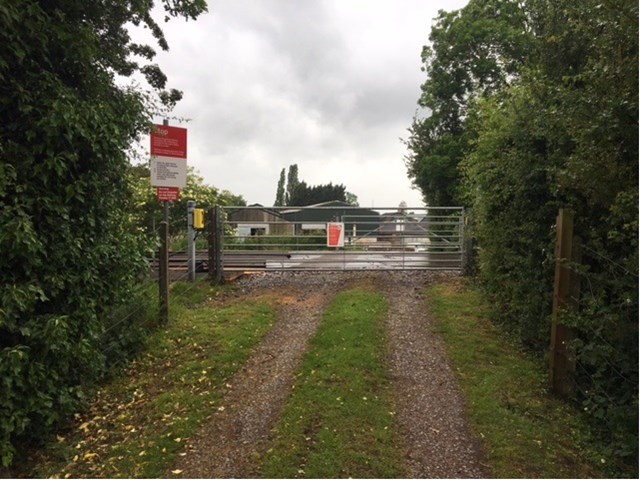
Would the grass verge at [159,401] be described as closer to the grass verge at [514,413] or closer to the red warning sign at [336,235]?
the grass verge at [514,413]

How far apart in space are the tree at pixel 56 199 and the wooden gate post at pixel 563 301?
4.10m

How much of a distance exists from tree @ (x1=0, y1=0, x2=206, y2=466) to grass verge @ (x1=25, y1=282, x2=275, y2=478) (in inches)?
10.8

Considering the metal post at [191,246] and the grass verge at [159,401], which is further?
the metal post at [191,246]

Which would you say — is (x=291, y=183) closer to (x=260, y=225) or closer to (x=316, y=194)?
(x=316, y=194)

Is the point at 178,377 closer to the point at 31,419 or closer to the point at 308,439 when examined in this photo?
the point at 31,419

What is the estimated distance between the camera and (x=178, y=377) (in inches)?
188

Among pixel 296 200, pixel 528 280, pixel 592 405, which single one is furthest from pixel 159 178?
pixel 296 200

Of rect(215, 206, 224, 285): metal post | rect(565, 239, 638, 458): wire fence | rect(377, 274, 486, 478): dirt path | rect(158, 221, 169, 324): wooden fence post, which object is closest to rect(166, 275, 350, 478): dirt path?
rect(377, 274, 486, 478): dirt path

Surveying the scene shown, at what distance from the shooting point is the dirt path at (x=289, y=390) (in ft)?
10.6

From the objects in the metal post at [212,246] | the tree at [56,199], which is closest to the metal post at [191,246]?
the metal post at [212,246]

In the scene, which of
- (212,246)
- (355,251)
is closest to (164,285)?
(212,246)

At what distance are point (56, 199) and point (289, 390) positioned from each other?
2.72m

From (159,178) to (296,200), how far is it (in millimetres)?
70898

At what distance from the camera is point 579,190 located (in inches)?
152
